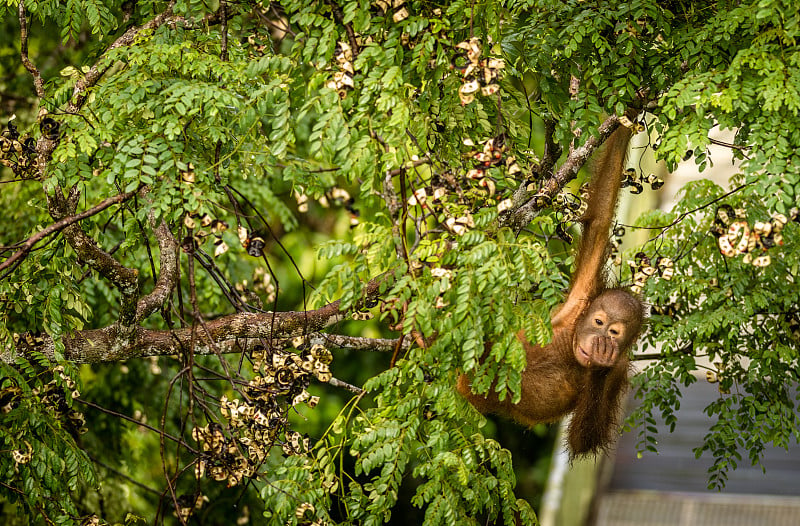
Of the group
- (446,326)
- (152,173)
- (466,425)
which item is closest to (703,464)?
(466,425)

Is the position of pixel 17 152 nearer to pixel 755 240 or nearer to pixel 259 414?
pixel 259 414

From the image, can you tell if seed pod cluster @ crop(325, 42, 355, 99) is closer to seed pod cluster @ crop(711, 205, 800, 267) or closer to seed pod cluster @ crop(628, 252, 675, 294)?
seed pod cluster @ crop(711, 205, 800, 267)

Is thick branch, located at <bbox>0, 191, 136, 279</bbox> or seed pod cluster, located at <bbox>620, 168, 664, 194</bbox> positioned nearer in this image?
thick branch, located at <bbox>0, 191, 136, 279</bbox>

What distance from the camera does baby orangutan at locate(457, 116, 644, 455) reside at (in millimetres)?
3312

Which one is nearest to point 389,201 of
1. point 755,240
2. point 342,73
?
point 342,73

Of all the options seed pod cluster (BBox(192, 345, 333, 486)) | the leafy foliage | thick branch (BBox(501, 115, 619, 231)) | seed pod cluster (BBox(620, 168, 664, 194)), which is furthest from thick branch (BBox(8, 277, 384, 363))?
seed pod cluster (BBox(620, 168, 664, 194))

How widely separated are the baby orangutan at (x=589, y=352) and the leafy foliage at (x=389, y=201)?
0.47 ft

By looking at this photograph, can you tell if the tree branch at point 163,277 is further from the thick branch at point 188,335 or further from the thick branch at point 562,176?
the thick branch at point 562,176

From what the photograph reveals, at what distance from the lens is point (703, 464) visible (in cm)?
611

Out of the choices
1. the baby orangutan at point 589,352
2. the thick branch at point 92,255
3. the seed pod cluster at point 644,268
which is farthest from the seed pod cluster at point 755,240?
the thick branch at point 92,255

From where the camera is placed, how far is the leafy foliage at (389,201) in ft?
7.80

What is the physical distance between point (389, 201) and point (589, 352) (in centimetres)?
115

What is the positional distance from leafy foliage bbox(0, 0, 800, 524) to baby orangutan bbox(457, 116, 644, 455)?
0.47ft

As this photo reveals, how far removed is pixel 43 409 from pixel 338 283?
106 centimetres
